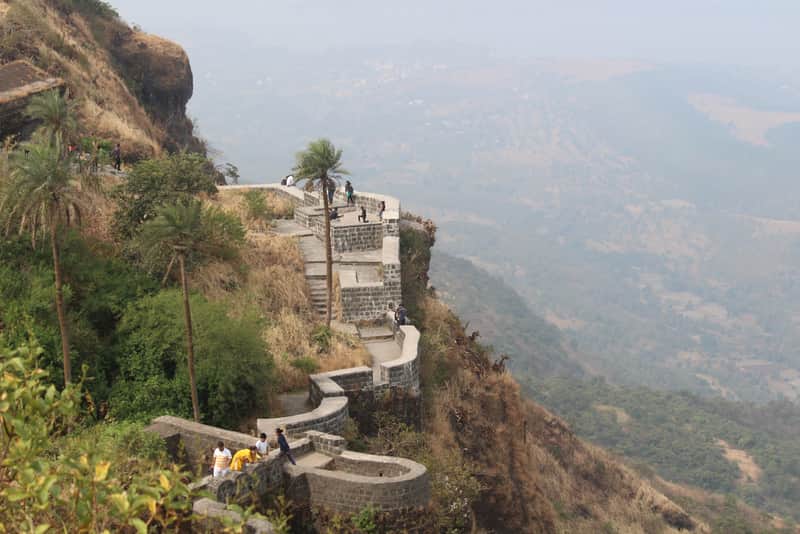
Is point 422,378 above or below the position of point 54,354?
below

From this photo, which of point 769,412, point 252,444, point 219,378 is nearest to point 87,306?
point 219,378

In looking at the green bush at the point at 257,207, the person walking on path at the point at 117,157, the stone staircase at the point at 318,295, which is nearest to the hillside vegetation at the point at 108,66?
the person walking on path at the point at 117,157

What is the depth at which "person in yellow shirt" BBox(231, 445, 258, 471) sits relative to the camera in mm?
15828

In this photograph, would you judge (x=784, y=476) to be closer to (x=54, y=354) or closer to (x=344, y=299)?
(x=344, y=299)

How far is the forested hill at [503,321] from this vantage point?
428ft

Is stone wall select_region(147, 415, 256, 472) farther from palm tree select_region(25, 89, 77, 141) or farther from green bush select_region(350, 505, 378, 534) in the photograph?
palm tree select_region(25, 89, 77, 141)

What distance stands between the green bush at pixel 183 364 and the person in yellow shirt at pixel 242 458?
3.33 metres

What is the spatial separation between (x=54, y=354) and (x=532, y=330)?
13627cm

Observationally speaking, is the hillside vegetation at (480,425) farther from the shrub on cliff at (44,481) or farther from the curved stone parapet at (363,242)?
the shrub on cliff at (44,481)

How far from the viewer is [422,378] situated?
25.3 meters

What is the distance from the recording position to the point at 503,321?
14675 cm

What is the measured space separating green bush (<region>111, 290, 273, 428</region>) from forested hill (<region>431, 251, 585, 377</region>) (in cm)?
9932

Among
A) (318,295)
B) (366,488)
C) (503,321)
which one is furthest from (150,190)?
(503,321)

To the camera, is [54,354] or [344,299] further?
[344,299]
